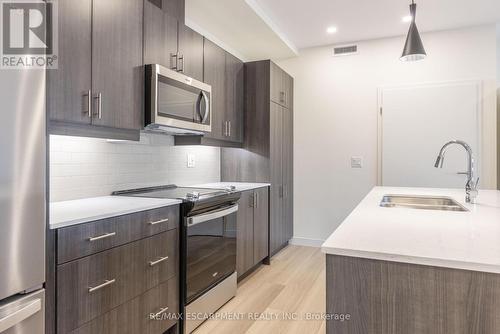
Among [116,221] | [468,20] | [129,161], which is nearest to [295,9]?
[468,20]

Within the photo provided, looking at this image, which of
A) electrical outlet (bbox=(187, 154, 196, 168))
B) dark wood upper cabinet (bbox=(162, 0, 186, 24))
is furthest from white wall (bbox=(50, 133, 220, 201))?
dark wood upper cabinet (bbox=(162, 0, 186, 24))

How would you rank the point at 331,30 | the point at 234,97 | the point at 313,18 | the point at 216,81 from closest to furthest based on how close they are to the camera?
the point at 216,81
the point at 234,97
the point at 313,18
the point at 331,30

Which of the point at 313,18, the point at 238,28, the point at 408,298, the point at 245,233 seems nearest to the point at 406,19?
the point at 313,18

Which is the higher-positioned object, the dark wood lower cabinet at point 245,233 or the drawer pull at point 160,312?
the dark wood lower cabinet at point 245,233

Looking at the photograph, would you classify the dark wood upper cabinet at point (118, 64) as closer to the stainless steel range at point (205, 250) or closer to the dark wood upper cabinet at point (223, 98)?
the stainless steel range at point (205, 250)

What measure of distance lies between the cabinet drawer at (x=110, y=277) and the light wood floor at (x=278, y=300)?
63 cm

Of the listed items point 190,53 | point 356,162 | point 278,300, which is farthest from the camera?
point 356,162

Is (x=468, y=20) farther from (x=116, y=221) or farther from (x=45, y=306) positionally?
(x=45, y=306)

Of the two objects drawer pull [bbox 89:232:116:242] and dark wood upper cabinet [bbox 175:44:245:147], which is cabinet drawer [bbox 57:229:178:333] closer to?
drawer pull [bbox 89:232:116:242]

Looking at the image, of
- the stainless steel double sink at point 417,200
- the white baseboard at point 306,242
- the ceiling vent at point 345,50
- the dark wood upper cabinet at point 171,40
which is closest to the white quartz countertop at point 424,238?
the stainless steel double sink at point 417,200

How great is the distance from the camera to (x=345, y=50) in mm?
4125

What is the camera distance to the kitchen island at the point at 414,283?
2.92ft

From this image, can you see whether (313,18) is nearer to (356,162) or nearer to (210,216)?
(356,162)

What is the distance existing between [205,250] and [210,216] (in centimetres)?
24
